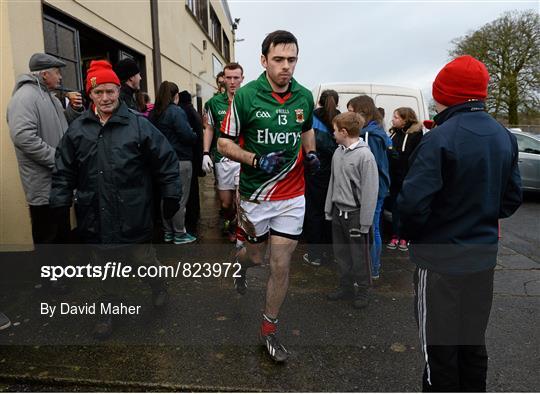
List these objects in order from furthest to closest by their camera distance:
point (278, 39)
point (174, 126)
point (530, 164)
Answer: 1. point (530, 164)
2. point (174, 126)
3. point (278, 39)

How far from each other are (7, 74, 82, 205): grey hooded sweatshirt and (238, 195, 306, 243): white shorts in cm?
198

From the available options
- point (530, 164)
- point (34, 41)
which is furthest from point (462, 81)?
point (530, 164)

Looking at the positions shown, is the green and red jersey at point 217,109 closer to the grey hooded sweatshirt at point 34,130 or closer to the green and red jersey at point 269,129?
the grey hooded sweatshirt at point 34,130

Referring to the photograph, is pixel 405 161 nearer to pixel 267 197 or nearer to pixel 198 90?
pixel 267 197

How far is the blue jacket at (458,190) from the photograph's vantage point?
1947 mm

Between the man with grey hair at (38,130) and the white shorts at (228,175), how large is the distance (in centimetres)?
180

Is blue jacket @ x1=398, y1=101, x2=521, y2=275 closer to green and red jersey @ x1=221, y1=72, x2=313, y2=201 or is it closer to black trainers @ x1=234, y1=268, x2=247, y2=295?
green and red jersey @ x1=221, y1=72, x2=313, y2=201

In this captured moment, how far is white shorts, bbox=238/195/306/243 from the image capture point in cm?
302

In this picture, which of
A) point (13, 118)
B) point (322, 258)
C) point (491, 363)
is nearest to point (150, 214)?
point (13, 118)

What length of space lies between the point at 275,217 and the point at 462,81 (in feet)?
4.94

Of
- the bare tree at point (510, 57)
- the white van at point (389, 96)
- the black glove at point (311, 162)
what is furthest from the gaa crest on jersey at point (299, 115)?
the bare tree at point (510, 57)

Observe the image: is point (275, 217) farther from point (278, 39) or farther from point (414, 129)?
point (414, 129)

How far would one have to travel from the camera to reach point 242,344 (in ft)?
10.0

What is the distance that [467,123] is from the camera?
199 centimetres
